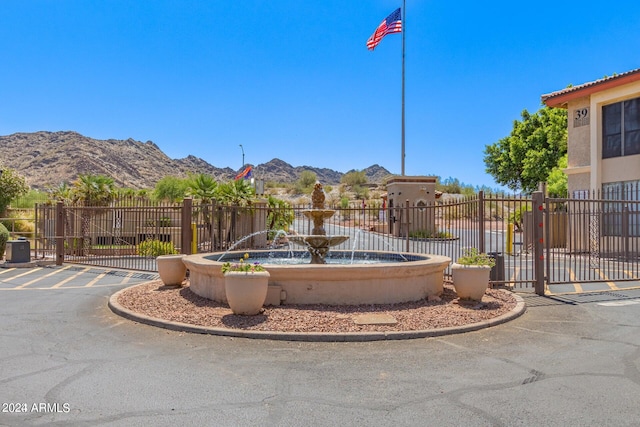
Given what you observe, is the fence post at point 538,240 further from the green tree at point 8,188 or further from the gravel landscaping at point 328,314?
the green tree at point 8,188

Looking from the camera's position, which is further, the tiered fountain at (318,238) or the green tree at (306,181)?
the green tree at (306,181)

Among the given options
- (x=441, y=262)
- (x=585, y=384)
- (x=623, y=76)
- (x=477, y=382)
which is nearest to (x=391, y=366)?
(x=477, y=382)

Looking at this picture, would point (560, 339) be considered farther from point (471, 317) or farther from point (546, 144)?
point (546, 144)

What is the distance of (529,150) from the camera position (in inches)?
1558

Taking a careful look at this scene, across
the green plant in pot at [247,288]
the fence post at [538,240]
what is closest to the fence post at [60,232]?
the green plant in pot at [247,288]

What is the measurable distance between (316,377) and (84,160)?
96781 mm

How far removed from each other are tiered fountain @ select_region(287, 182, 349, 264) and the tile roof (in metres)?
14.4

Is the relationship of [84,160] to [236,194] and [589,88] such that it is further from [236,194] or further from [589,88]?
[589,88]

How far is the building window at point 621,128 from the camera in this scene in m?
19.2

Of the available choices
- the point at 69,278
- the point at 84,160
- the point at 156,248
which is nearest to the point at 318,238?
the point at 69,278

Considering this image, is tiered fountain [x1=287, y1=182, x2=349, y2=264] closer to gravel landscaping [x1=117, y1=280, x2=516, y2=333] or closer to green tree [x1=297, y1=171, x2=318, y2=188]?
gravel landscaping [x1=117, y1=280, x2=516, y2=333]

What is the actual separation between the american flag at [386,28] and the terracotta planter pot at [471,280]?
25.6 m

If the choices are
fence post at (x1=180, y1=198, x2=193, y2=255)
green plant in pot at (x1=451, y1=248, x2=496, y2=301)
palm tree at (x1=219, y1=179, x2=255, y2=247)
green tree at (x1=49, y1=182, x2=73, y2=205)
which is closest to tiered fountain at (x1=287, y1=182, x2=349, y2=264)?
green plant in pot at (x1=451, y1=248, x2=496, y2=301)

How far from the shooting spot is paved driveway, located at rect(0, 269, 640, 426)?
4172 mm
